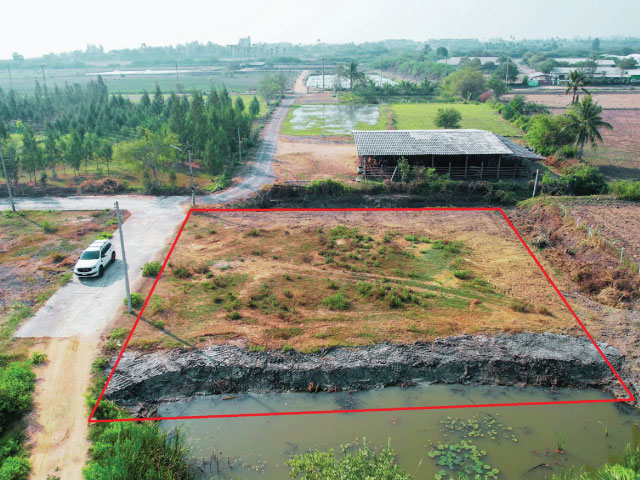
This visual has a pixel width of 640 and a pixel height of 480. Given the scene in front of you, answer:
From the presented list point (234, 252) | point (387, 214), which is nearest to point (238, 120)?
point (387, 214)

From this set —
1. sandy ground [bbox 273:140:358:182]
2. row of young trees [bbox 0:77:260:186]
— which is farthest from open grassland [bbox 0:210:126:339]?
sandy ground [bbox 273:140:358:182]

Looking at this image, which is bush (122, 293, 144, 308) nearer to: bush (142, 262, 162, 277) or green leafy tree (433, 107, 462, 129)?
bush (142, 262, 162, 277)

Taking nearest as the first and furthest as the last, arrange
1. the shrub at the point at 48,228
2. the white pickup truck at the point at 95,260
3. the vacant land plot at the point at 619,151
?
the white pickup truck at the point at 95,260 < the shrub at the point at 48,228 < the vacant land plot at the point at 619,151

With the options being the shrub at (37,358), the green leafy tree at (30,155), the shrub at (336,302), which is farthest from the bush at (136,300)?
the green leafy tree at (30,155)

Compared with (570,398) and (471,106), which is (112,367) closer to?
(570,398)

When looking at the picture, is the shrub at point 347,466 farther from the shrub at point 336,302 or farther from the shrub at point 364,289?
the shrub at point 364,289

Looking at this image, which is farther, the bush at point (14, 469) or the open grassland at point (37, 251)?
the open grassland at point (37, 251)

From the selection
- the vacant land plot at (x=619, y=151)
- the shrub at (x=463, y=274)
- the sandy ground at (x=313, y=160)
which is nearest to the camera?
the shrub at (x=463, y=274)
